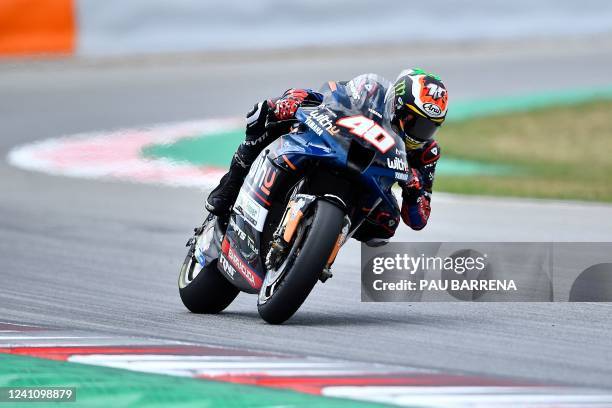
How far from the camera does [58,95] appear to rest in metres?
18.1

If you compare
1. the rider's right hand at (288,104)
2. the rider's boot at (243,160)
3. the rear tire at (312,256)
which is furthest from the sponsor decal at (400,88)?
the rider's boot at (243,160)

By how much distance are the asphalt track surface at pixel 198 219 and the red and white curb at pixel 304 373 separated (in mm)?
196

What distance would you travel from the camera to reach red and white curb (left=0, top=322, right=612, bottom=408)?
471 cm

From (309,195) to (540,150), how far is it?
1105cm

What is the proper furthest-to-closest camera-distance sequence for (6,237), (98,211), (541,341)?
(98,211) < (6,237) < (541,341)

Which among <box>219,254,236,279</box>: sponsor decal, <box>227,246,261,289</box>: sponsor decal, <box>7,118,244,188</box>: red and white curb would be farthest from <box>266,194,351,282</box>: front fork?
<box>7,118,244,188</box>: red and white curb

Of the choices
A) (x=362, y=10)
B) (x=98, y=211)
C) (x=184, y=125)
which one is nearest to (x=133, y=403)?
(x=98, y=211)

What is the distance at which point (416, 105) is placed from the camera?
626cm

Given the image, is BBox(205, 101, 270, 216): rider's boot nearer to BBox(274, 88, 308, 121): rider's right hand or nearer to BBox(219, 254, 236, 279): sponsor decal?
BBox(274, 88, 308, 121): rider's right hand

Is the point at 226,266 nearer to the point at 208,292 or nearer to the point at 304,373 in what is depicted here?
the point at 208,292

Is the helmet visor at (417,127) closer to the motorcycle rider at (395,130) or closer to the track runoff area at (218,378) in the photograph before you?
the motorcycle rider at (395,130)

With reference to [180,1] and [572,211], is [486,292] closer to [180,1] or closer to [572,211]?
[572,211]

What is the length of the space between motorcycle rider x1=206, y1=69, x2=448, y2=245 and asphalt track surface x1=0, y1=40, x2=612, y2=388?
53 cm

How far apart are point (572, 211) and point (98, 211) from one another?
4.23 meters
